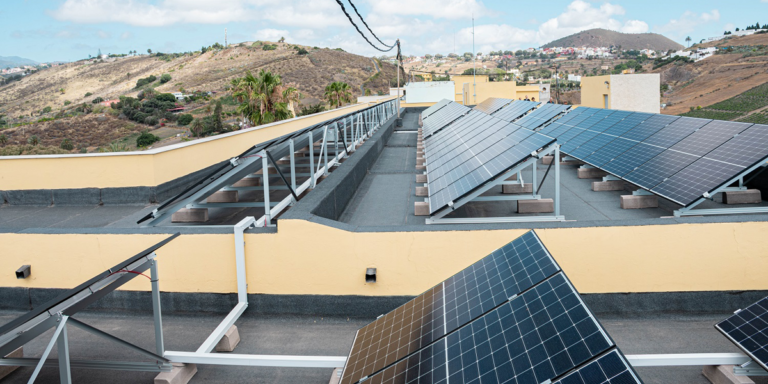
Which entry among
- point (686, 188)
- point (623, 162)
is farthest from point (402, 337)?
point (623, 162)

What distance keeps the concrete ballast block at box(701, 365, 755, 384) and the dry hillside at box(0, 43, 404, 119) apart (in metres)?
85.2

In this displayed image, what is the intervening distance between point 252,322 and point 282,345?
893 millimetres

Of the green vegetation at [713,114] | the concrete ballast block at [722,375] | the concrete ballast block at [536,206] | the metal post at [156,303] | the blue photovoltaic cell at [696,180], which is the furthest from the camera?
the green vegetation at [713,114]

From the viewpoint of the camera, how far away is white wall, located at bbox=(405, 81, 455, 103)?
175ft

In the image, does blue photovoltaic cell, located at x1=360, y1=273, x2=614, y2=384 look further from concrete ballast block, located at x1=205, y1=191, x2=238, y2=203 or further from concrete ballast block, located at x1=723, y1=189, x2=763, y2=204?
concrete ballast block, located at x1=205, y1=191, x2=238, y2=203

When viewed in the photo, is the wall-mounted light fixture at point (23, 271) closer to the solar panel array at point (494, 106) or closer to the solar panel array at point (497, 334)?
the solar panel array at point (497, 334)

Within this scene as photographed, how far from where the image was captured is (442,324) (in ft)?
13.5

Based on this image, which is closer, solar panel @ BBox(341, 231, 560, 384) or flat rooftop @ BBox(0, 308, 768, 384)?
solar panel @ BBox(341, 231, 560, 384)

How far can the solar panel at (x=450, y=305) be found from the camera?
13.1ft

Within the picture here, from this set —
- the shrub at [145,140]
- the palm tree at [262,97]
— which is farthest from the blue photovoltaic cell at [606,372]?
the shrub at [145,140]

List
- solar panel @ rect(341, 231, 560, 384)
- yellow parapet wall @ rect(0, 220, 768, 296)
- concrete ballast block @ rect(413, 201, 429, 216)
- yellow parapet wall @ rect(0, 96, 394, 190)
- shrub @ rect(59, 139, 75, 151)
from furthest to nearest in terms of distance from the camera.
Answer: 1. shrub @ rect(59, 139, 75, 151)
2. yellow parapet wall @ rect(0, 96, 394, 190)
3. concrete ballast block @ rect(413, 201, 429, 216)
4. yellow parapet wall @ rect(0, 220, 768, 296)
5. solar panel @ rect(341, 231, 560, 384)

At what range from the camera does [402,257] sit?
7.00m

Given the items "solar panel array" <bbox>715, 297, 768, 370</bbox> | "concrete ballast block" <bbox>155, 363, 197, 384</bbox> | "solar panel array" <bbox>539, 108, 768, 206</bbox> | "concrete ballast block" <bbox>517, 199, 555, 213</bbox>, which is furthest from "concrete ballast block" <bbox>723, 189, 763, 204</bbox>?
"concrete ballast block" <bbox>155, 363, 197, 384</bbox>

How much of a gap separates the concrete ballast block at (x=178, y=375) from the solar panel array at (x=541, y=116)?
1399cm
